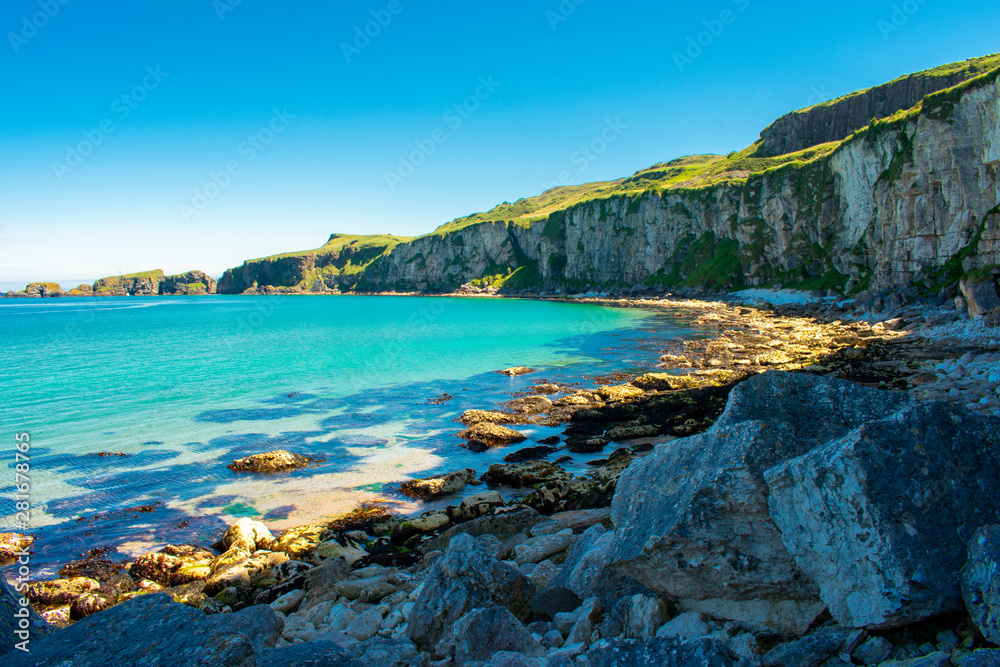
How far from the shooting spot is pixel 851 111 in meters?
120

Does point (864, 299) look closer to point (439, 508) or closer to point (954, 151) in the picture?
point (954, 151)

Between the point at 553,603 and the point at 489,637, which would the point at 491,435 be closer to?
the point at 553,603

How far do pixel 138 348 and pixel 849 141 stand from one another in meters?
92.1

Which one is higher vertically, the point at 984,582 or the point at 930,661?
the point at 984,582

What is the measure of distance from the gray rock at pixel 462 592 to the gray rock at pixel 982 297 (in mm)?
41867

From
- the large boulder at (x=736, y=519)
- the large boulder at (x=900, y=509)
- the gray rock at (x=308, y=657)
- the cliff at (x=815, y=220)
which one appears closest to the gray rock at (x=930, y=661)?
the large boulder at (x=900, y=509)

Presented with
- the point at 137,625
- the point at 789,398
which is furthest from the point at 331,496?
the point at 789,398

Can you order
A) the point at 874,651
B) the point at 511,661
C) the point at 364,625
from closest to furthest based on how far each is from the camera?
1. the point at 874,651
2. the point at 511,661
3. the point at 364,625

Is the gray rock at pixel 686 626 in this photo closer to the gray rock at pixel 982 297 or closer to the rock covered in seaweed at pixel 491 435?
the rock covered in seaweed at pixel 491 435

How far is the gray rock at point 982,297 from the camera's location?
111ft

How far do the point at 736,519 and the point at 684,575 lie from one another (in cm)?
86

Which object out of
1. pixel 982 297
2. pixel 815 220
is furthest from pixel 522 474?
pixel 815 220

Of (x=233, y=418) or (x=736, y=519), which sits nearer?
(x=736, y=519)

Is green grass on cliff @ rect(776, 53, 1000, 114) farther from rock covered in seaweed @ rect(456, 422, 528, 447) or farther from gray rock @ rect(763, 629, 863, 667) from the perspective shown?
gray rock @ rect(763, 629, 863, 667)
